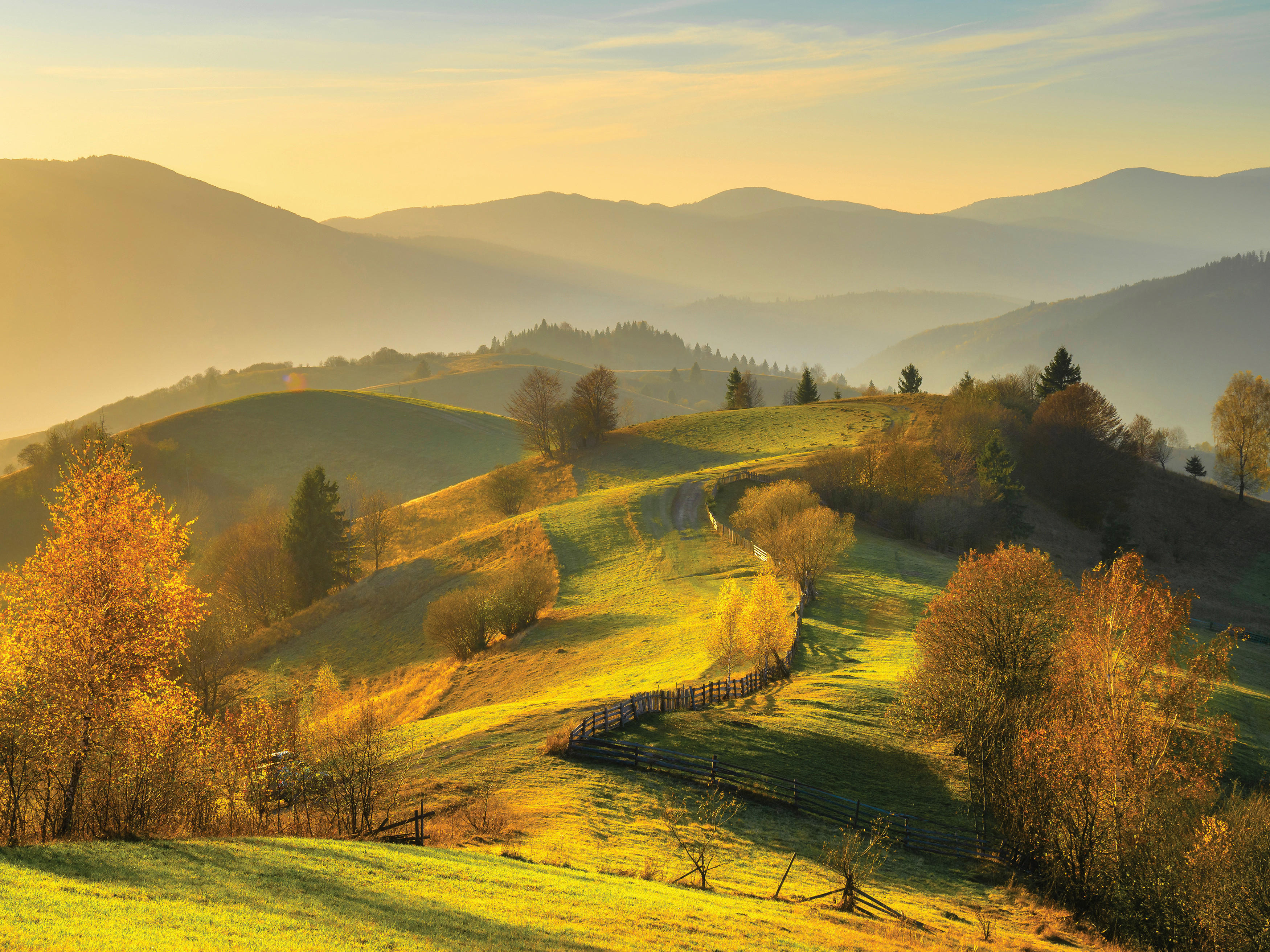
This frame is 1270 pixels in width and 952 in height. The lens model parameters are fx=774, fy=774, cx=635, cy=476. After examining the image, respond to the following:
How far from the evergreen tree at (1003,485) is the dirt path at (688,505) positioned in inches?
1292

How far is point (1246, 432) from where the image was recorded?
352 ft

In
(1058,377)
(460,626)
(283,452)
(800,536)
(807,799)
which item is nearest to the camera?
(807,799)

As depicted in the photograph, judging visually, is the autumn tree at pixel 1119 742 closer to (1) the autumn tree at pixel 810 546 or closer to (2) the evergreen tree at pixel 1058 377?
(1) the autumn tree at pixel 810 546

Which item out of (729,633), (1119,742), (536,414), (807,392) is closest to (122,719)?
(729,633)

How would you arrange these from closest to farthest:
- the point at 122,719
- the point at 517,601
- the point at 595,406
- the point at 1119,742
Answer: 1. the point at 122,719
2. the point at 1119,742
3. the point at 517,601
4. the point at 595,406

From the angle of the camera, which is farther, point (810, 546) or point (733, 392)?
point (733, 392)

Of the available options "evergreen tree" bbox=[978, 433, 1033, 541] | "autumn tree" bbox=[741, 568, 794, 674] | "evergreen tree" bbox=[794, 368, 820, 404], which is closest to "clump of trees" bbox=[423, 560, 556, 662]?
"autumn tree" bbox=[741, 568, 794, 674]

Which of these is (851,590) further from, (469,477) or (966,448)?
(469,477)

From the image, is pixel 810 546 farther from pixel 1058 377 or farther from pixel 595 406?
pixel 1058 377

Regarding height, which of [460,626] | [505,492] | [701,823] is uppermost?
[505,492]

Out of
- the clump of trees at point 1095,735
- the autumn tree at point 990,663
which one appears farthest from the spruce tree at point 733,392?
the autumn tree at point 990,663

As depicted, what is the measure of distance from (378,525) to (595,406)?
39.7 meters

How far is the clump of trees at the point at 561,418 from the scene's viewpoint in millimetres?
119688

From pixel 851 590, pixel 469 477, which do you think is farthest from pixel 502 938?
pixel 469 477
